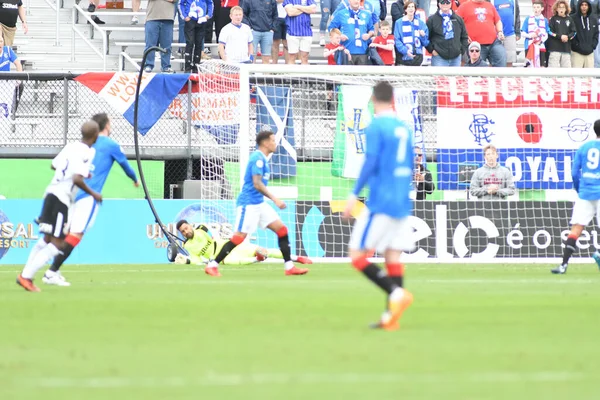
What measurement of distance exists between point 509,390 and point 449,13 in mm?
18378

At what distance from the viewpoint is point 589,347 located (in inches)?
315

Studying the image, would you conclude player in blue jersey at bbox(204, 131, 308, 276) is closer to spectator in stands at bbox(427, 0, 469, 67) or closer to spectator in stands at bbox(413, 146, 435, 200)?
spectator in stands at bbox(413, 146, 435, 200)

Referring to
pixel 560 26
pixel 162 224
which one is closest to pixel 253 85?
pixel 162 224

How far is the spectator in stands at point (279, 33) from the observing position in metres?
24.9

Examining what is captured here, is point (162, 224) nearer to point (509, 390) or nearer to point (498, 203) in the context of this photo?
point (498, 203)

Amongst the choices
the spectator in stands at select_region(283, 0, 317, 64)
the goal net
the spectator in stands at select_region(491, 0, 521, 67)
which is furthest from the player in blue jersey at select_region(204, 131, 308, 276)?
the spectator in stands at select_region(491, 0, 521, 67)

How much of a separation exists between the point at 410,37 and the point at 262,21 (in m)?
3.07

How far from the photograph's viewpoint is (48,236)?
13320 millimetres

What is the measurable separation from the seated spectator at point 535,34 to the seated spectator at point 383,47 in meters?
3.22

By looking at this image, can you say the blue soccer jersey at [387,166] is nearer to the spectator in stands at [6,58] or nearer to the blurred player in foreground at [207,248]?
the blurred player in foreground at [207,248]

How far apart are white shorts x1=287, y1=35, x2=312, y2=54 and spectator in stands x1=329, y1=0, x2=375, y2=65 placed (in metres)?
0.88

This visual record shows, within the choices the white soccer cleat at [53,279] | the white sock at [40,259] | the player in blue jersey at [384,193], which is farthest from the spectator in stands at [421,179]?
the player in blue jersey at [384,193]

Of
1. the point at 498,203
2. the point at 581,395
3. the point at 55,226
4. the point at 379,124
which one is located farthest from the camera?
the point at 498,203

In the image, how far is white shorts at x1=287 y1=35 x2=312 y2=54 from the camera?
81.1ft
